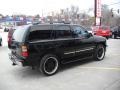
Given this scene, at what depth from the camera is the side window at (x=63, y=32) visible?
691cm

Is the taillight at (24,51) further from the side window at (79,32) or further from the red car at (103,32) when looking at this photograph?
the red car at (103,32)

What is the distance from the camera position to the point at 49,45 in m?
6.52

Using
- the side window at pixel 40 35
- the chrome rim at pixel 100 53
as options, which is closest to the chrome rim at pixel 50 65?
the side window at pixel 40 35

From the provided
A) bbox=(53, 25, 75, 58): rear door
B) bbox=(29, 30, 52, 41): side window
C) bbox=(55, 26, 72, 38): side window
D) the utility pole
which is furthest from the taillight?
the utility pole

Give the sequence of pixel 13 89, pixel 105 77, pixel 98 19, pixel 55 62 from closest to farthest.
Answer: pixel 13 89 → pixel 105 77 → pixel 55 62 → pixel 98 19

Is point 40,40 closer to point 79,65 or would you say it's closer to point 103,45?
point 79,65

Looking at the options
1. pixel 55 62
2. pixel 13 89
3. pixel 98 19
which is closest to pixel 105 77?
pixel 55 62

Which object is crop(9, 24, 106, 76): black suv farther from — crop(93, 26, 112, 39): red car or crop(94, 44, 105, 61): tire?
crop(93, 26, 112, 39): red car

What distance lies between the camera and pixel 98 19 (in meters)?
26.9

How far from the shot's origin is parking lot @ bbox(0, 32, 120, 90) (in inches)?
216

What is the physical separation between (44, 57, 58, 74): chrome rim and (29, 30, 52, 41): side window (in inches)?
30.6

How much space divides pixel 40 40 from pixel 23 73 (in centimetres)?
155

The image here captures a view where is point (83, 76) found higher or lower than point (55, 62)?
lower

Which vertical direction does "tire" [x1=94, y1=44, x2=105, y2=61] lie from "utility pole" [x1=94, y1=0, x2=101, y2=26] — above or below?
below
